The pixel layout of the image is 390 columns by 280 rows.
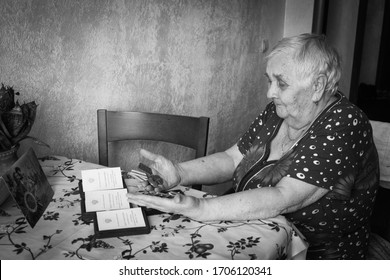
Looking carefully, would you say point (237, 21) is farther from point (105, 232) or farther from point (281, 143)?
point (105, 232)

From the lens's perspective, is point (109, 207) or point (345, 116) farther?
point (345, 116)

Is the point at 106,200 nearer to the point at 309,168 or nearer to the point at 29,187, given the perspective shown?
the point at 29,187

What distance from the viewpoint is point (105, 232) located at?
0.93 m

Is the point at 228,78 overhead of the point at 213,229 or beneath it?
overhead

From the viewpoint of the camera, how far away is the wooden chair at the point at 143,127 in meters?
1.57

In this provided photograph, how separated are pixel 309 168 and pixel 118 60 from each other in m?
0.95

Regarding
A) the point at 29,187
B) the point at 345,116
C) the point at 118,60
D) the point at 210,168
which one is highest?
the point at 118,60

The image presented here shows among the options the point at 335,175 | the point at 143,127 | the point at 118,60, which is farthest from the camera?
the point at 118,60

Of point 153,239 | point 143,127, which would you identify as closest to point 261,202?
point 153,239

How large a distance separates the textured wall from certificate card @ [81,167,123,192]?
1.25 ft

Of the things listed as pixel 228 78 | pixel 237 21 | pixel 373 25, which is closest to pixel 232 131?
pixel 228 78

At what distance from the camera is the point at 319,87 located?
1.24 m

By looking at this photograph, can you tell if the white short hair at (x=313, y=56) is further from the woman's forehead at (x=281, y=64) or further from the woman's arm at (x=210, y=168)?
the woman's arm at (x=210, y=168)
